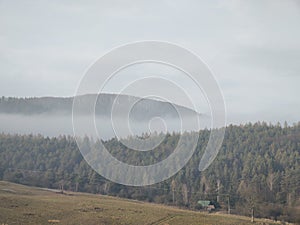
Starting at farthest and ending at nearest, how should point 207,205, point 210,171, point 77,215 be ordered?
point 210,171 → point 207,205 → point 77,215

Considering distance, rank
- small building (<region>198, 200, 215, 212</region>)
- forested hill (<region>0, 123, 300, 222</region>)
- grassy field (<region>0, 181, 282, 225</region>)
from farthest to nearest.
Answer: forested hill (<region>0, 123, 300, 222</region>) < small building (<region>198, 200, 215, 212</region>) < grassy field (<region>0, 181, 282, 225</region>)

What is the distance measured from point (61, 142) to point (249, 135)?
79818mm

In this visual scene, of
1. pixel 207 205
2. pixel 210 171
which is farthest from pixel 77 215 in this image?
pixel 210 171

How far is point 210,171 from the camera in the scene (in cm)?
14038

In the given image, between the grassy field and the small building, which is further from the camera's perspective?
the small building

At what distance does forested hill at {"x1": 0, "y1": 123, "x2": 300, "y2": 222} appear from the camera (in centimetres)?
11181

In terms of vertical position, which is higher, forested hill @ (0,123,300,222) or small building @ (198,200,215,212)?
forested hill @ (0,123,300,222)

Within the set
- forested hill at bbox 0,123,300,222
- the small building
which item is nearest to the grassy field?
forested hill at bbox 0,123,300,222

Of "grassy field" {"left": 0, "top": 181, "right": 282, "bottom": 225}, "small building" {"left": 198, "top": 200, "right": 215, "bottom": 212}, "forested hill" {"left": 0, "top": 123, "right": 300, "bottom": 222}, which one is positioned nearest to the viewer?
"grassy field" {"left": 0, "top": 181, "right": 282, "bottom": 225}

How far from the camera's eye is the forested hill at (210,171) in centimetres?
11181

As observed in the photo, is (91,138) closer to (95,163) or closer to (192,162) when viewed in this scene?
(95,163)

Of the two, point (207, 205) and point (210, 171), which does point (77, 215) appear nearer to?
point (207, 205)

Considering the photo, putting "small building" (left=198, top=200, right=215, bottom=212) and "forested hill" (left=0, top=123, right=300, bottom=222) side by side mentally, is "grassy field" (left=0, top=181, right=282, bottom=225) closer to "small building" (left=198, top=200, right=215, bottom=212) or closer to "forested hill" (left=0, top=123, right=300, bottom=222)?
"forested hill" (left=0, top=123, right=300, bottom=222)

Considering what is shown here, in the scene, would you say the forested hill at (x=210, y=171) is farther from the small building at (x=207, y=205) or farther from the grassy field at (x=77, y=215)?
the grassy field at (x=77, y=215)
